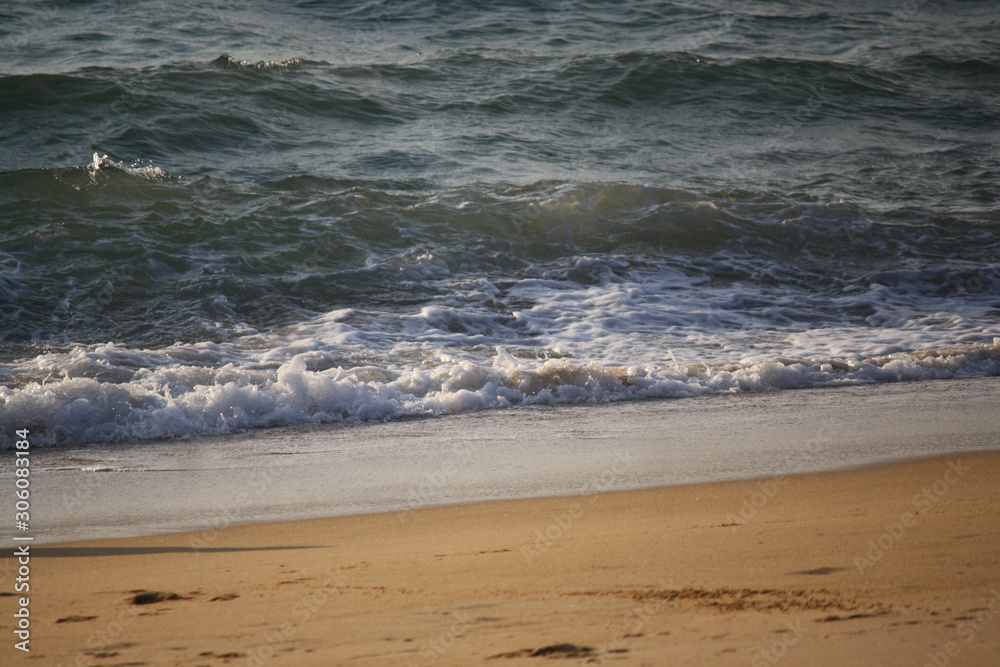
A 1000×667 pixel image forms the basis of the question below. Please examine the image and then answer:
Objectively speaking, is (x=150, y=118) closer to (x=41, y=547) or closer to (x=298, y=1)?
(x=298, y=1)

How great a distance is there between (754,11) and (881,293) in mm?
11747

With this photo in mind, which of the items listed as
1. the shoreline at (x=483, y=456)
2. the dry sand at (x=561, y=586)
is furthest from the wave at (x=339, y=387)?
the dry sand at (x=561, y=586)

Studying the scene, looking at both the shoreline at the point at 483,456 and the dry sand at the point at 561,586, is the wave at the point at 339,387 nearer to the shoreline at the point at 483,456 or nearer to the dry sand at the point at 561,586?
the shoreline at the point at 483,456

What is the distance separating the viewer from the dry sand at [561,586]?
2.04 m

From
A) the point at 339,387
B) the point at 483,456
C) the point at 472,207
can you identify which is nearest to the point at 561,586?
the point at 483,456

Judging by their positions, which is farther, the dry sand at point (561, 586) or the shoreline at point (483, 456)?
the shoreline at point (483, 456)

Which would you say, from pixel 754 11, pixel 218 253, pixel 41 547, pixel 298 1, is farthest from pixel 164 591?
pixel 754 11

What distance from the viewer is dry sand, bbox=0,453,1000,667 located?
2.04 metres

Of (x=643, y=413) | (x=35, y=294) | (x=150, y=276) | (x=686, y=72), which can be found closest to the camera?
(x=643, y=413)

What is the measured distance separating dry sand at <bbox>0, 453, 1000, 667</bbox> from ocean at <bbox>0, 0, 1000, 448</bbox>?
2009 mm

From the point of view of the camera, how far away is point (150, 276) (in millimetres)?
7336

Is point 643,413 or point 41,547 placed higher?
point 41,547

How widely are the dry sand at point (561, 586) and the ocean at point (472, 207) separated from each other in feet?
6.59

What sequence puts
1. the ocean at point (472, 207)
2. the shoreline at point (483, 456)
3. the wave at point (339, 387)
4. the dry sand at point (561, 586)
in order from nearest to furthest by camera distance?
the dry sand at point (561, 586) < the shoreline at point (483, 456) < the wave at point (339, 387) < the ocean at point (472, 207)
